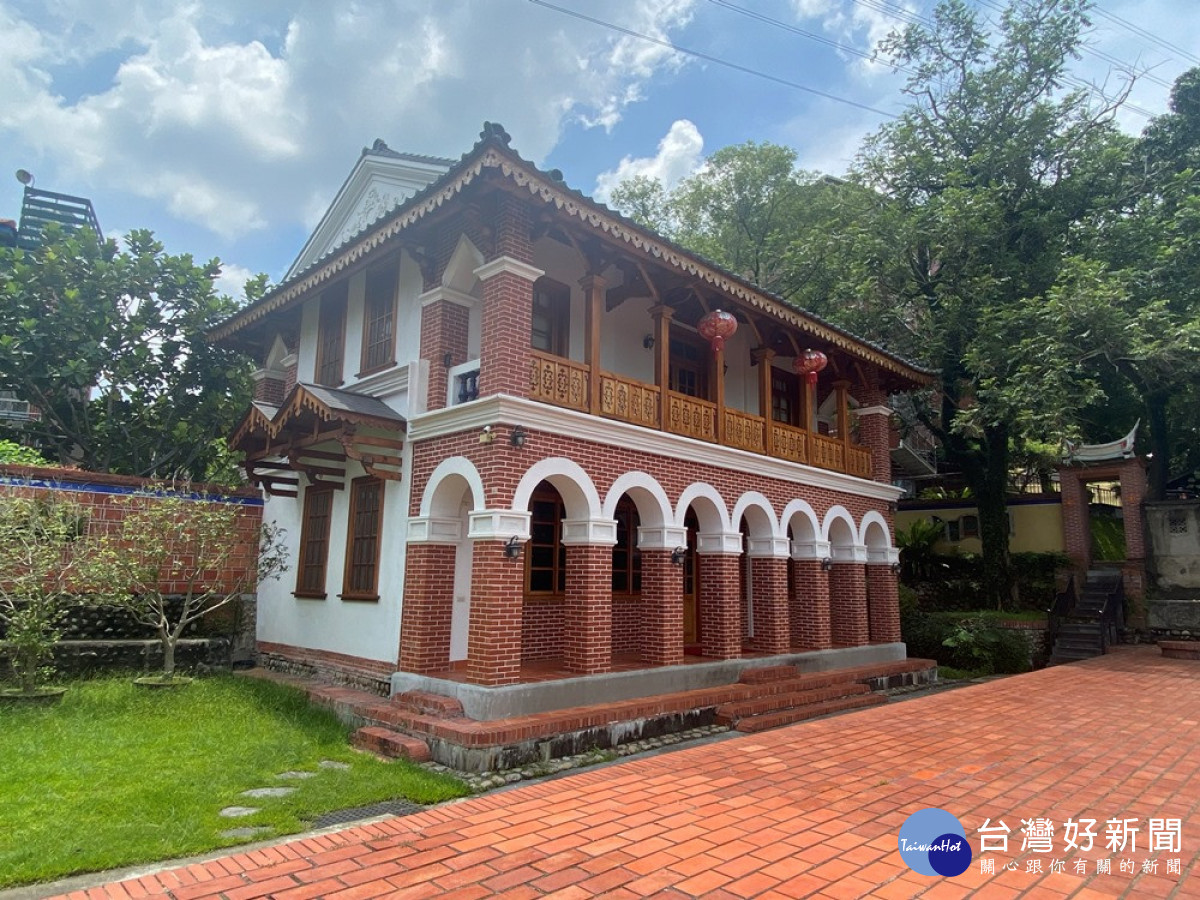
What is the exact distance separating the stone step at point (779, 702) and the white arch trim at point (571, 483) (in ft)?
9.43

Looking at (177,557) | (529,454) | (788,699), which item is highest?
(529,454)

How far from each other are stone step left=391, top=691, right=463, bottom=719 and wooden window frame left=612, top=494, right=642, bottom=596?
161 inches

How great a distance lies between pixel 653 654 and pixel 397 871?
220 inches

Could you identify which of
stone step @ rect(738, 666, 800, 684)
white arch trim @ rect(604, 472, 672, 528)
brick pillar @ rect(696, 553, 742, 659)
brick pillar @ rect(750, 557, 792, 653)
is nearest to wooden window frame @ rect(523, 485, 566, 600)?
white arch trim @ rect(604, 472, 672, 528)

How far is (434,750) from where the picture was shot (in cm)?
685

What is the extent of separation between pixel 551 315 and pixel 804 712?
620cm

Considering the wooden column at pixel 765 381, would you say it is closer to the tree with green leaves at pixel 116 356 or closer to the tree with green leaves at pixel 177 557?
the tree with green leaves at pixel 177 557

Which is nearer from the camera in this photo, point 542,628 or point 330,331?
point 542,628

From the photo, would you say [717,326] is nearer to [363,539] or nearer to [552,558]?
[552,558]

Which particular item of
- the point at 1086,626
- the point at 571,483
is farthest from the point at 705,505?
the point at 1086,626

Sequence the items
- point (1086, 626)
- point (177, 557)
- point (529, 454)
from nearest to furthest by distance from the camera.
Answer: point (529, 454)
point (177, 557)
point (1086, 626)

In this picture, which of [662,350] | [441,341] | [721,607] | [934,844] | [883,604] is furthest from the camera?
[883,604]

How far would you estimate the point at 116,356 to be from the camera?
46.5 ft

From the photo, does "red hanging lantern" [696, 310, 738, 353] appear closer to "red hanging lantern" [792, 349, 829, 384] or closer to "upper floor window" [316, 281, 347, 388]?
"red hanging lantern" [792, 349, 829, 384]
